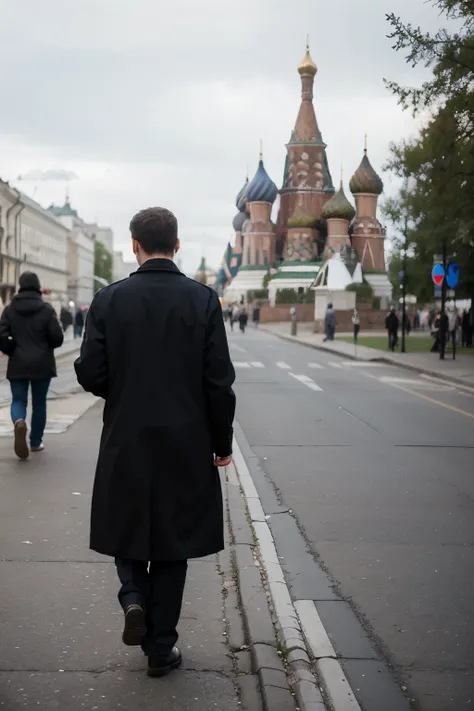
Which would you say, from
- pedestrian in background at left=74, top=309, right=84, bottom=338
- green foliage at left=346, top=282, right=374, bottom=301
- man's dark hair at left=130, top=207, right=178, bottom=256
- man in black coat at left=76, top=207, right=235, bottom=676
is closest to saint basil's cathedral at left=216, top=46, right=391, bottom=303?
green foliage at left=346, top=282, right=374, bottom=301

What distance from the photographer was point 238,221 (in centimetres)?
12694

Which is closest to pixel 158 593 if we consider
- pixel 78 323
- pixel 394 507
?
pixel 394 507

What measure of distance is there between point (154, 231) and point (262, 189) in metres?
109

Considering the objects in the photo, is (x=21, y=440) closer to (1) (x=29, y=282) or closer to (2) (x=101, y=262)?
(1) (x=29, y=282)

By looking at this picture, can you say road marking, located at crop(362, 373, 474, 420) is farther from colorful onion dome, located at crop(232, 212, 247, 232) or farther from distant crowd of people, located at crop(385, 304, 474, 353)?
colorful onion dome, located at crop(232, 212, 247, 232)

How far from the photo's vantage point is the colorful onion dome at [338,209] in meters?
98.4

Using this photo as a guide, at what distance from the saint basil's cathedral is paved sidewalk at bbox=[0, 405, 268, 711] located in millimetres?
87101

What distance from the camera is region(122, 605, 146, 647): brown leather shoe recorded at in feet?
13.8

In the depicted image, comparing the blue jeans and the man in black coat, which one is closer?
the man in black coat

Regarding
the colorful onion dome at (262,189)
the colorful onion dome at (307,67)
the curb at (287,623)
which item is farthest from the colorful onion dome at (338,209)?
the curb at (287,623)

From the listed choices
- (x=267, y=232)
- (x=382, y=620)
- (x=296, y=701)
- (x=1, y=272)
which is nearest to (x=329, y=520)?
(x=382, y=620)

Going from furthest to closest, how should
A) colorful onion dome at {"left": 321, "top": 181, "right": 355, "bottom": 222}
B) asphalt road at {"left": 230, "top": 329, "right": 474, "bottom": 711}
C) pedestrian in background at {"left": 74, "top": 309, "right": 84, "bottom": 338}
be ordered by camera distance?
colorful onion dome at {"left": 321, "top": 181, "right": 355, "bottom": 222} < pedestrian in background at {"left": 74, "top": 309, "right": 84, "bottom": 338} < asphalt road at {"left": 230, "top": 329, "right": 474, "bottom": 711}

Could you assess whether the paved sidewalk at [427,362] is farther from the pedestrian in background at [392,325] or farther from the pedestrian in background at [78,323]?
the pedestrian in background at [78,323]

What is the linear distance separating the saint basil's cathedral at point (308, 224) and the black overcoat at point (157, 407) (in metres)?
89.1
